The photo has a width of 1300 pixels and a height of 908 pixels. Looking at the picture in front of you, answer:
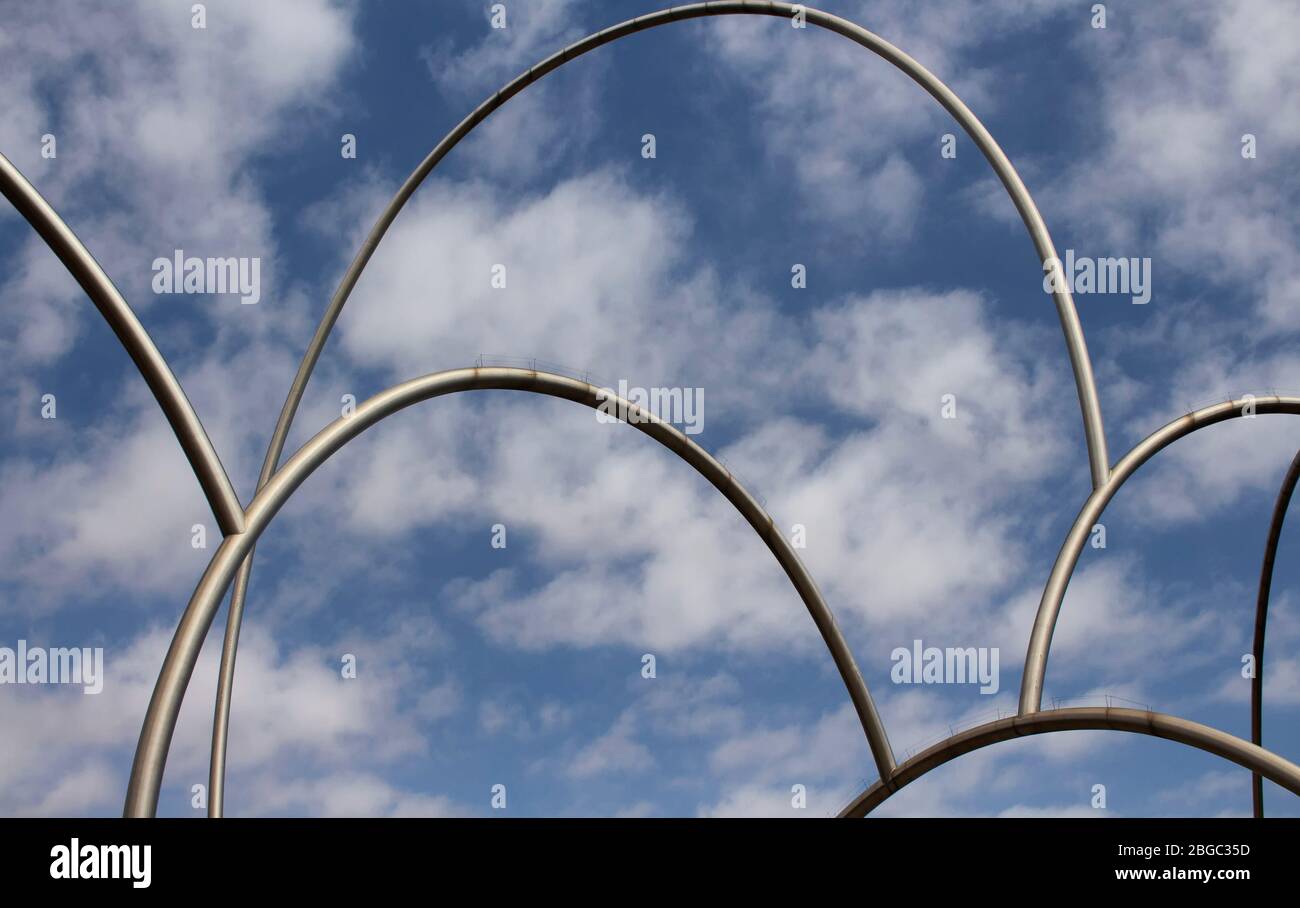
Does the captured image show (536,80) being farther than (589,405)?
Yes

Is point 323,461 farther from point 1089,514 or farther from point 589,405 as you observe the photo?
point 1089,514

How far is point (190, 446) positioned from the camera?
24062 millimetres

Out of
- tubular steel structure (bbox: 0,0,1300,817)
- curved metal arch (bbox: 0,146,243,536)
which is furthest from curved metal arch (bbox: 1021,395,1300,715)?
curved metal arch (bbox: 0,146,243,536)

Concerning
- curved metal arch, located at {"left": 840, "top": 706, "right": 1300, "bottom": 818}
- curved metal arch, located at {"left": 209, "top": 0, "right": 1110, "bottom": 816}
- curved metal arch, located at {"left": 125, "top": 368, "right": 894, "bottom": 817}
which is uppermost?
curved metal arch, located at {"left": 209, "top": 0, "right": 1110, "bottom": 816}

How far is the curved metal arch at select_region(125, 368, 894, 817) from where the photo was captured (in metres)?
20.6

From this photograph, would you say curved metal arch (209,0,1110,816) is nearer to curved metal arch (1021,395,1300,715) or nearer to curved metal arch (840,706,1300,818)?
curved metal arch (1021,395,1300,715)

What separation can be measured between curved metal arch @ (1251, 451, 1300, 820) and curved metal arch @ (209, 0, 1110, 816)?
762 inches

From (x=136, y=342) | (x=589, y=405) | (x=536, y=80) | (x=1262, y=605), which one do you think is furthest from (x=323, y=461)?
(x=1262, y=605)

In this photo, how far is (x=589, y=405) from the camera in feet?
99.8

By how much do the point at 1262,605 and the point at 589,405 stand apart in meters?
41.0

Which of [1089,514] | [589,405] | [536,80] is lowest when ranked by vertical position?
[1089,514]

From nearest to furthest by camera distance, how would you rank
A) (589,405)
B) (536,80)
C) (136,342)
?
(136,342) → (589,405) → (536,80)
